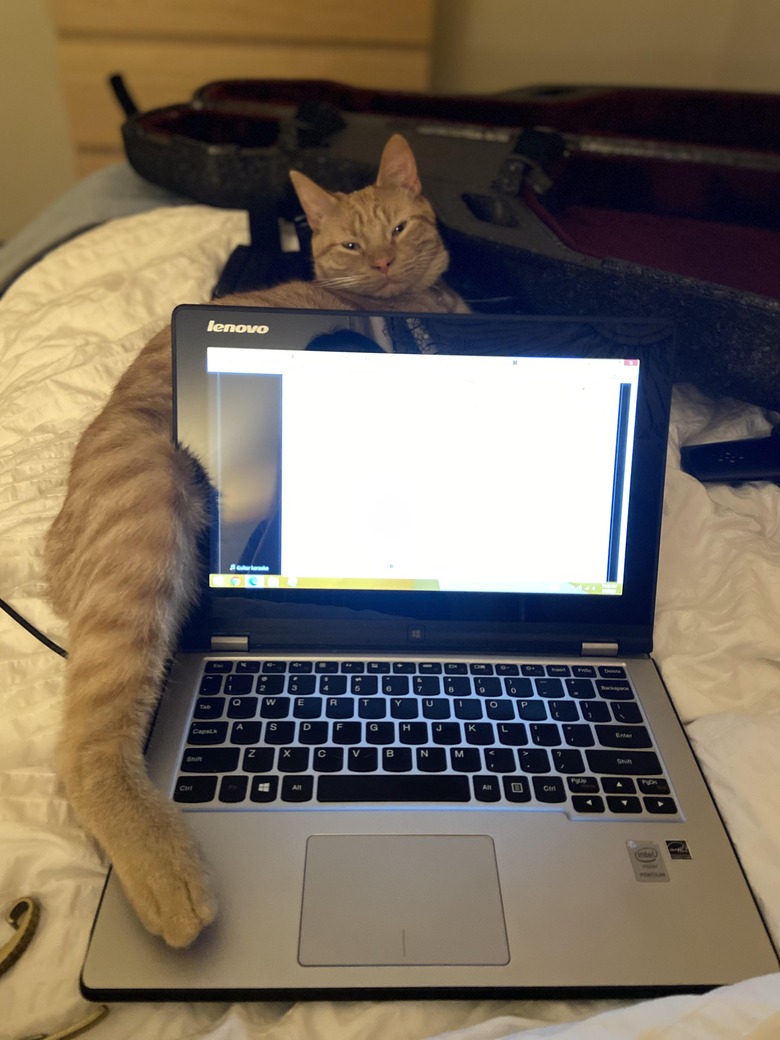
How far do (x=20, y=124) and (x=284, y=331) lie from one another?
2.88 metres

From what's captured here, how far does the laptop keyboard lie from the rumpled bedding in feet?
0.27

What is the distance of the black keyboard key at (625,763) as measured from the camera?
0.61 meters

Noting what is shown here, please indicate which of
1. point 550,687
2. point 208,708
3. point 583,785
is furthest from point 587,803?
point 208,708

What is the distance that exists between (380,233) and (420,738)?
0.81 metres

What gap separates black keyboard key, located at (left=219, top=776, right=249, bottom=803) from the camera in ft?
1.94

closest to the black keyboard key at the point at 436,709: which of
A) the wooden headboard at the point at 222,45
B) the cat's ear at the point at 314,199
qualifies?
the cat's ear at the point at 314,199

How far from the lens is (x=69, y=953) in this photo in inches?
20.4

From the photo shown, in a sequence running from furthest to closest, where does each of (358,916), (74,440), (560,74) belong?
(560,74), (74,440), (358,916)

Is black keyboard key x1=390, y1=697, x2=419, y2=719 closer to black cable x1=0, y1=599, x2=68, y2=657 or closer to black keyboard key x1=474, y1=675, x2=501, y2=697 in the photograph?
black keyboard key x1=474, y1=675, x2=501, y2=697

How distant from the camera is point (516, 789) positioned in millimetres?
595

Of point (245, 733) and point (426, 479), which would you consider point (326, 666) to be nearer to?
point (245, 733)

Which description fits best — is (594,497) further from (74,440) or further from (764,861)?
(74,440)

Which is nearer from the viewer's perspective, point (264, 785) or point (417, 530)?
point (264, 785)

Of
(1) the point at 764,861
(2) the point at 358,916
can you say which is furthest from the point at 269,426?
(1) the point at 764,861
